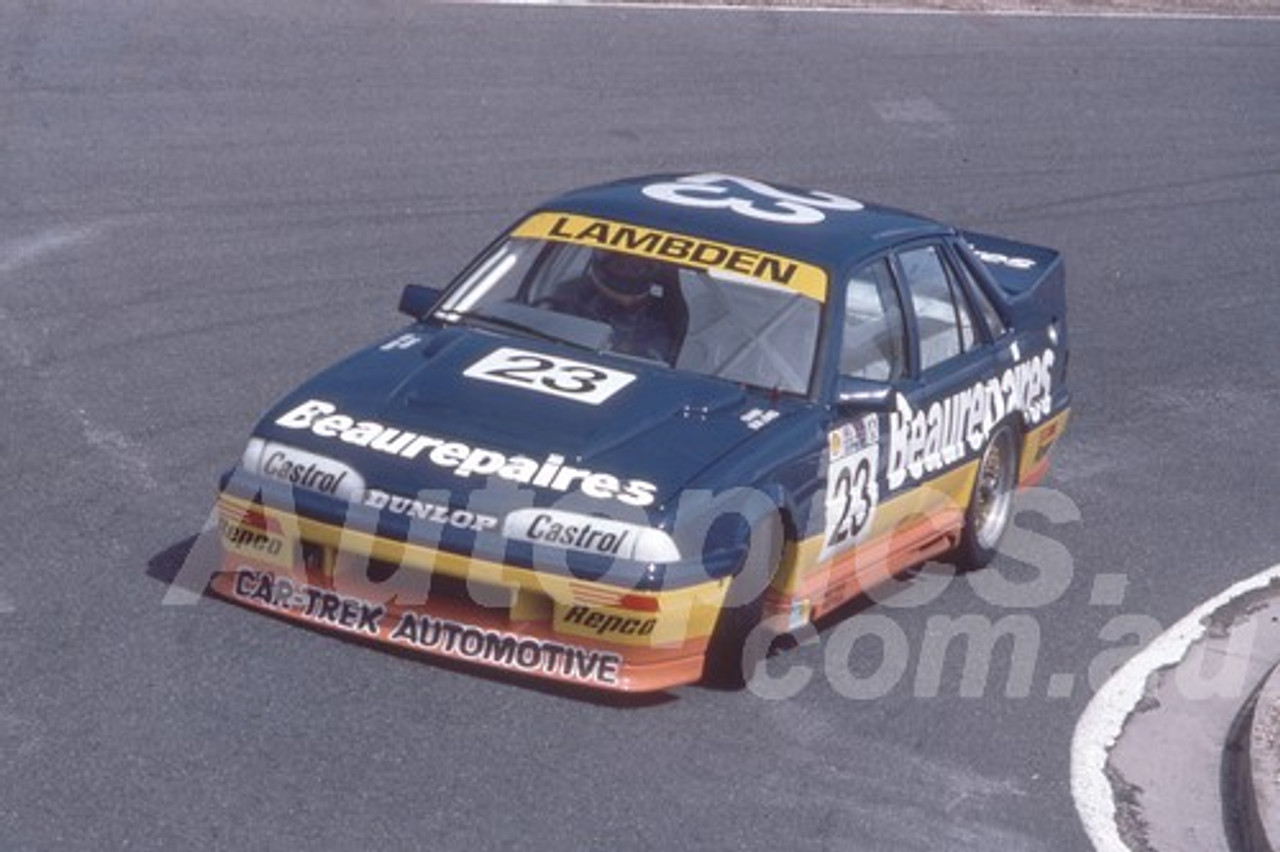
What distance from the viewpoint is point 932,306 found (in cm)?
951

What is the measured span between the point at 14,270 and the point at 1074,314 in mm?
6260

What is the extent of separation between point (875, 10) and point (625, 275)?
14.6 metres

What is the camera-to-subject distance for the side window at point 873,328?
8.84 m

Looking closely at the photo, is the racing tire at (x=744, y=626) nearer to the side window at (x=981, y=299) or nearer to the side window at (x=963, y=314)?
the side window at (x=963, y=314)

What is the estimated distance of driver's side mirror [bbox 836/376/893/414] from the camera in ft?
27.7

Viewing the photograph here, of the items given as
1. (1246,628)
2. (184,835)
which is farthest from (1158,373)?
(184,835)

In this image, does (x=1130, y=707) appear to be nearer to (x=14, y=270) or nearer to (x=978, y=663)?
(x=978, y=663)

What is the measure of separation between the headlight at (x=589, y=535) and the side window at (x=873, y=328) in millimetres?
1463

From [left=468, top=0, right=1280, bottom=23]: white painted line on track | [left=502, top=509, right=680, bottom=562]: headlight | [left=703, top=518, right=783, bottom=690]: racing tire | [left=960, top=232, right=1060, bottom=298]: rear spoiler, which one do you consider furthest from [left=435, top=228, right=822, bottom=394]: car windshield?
[left=468, top=0, right=1280, bottom=23]: white painted line on track

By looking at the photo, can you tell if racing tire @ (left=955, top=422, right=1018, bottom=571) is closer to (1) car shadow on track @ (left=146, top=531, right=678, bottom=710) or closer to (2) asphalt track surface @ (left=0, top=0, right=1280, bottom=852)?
(2) asphalt track surface @ (left=0, top=0, right=1280, bottom=852)

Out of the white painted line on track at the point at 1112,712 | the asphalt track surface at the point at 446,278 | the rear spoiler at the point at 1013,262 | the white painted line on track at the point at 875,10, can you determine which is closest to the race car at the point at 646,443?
the asphalt track surface at the point at 446,278

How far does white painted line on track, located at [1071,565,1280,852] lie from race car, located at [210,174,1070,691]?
838 mm

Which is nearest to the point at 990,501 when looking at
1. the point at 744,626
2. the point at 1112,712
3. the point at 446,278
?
the point at 1112,712

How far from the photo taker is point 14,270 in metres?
12.5
